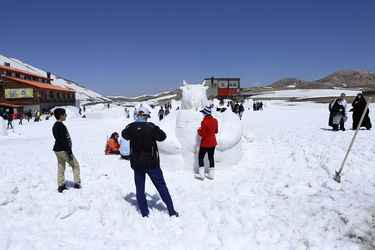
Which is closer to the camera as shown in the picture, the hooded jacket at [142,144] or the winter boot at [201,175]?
the hooded jacket at [142,144]

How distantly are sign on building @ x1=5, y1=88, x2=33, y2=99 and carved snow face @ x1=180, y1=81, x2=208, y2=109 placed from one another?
34.4 m

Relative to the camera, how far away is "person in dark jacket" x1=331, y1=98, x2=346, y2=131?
8719 mm

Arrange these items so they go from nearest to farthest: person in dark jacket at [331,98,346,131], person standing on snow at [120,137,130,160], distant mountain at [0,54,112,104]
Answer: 1. person standing on snow at [120,137,130,160]
2. person in dark jacket at [331,98,346,131]
3. distant mountain at [0,54,112,104]

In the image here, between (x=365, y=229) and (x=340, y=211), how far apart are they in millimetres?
437

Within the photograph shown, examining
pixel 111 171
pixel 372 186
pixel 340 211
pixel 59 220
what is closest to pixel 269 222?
pixel 340 211

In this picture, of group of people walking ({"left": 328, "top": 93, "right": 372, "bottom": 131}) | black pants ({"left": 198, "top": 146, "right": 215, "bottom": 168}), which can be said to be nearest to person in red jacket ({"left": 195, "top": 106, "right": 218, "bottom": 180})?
black pants ({"left": 198, "top": 146, "right": 215, "bottom": 168})

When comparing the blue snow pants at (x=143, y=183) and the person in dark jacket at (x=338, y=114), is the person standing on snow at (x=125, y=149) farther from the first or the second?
the person in dark jacket at (x=338, y=114)

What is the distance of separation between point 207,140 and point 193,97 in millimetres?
1564

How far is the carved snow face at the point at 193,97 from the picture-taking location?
20.1ft

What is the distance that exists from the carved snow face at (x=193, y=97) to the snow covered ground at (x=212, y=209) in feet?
5.48

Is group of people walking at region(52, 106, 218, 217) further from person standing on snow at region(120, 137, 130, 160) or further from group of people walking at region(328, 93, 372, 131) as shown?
group of people walking at region(328, 93, 372, 131)

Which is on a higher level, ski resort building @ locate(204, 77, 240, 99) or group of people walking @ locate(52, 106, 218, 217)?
ski resort building @ locate(204, 77, 240, 99)

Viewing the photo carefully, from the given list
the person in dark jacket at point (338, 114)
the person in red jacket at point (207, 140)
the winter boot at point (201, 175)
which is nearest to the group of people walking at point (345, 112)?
the person in dark jacket at point (338, 114)

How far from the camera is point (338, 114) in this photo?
8789 mm
